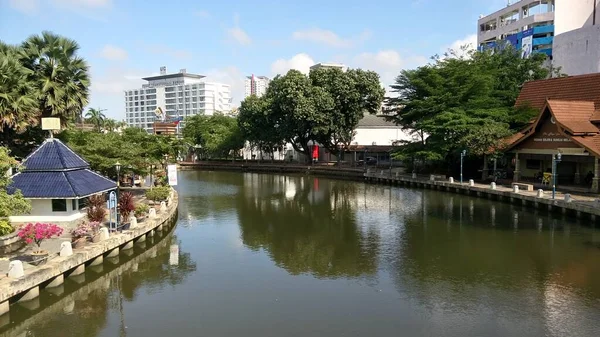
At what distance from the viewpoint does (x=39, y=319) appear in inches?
562

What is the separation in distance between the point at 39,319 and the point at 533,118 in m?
38.7

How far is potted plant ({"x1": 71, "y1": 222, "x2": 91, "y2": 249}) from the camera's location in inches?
733

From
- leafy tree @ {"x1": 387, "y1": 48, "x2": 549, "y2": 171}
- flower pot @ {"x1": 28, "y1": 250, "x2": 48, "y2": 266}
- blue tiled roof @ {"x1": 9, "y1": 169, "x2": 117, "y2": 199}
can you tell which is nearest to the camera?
flower pot @ {"x1": 28, "y1": 250, "x2": 48, "y2": 266}

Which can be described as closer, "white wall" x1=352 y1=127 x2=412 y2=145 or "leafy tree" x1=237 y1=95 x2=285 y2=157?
"leafy tree" x1=237 y1=95 x2=285 y2=157

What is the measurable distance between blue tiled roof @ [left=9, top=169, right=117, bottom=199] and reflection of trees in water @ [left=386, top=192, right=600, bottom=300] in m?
14.0

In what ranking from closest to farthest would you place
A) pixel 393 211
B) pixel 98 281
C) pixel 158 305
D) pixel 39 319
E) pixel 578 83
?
pixel 39 319
pixel 158 305
pixel 98 281
pixel 393 211
pixel 578 83

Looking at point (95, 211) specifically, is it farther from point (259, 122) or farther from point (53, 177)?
point (259, 122)

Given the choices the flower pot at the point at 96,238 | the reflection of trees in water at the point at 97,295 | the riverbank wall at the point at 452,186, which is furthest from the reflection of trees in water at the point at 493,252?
the flower pot at the point at 96,238

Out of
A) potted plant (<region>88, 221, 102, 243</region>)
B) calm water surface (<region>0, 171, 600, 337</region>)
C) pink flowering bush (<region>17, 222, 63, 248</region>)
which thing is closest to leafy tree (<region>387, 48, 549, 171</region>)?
calm water surface (<region>0, 171, 600, 337</region>)

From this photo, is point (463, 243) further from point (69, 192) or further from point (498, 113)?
point (498, 113)

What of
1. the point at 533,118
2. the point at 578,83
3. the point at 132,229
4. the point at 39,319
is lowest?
the point at 39,319

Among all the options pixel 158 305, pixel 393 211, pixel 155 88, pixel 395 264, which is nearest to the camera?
pixel 158 305

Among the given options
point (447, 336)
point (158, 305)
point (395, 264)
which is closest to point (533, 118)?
point (395, 264)

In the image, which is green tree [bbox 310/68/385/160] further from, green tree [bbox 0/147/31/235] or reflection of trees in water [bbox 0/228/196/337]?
green tree [bbox 0/147/31/235]
